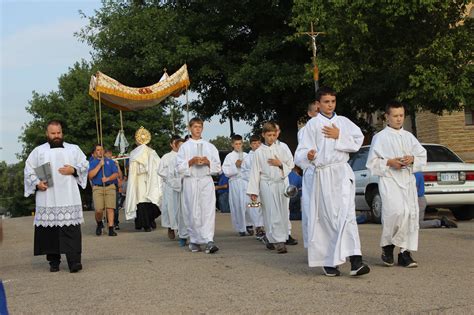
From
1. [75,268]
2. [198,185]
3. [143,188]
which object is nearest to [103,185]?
[143,188]

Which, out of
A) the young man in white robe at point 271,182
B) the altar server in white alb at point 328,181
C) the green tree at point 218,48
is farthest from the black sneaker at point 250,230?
the green tree at point 218,48

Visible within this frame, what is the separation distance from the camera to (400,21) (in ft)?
66.5

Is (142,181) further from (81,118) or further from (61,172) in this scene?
(81,118)

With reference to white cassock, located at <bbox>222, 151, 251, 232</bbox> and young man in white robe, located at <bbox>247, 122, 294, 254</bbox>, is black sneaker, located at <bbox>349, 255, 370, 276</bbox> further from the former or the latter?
white cassock, located at <bbox>222, 151, 251, 232</bbox>

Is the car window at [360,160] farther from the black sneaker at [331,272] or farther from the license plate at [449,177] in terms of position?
the black sneaker at [331,272]

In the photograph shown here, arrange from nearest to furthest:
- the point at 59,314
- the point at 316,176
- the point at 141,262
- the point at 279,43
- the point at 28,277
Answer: the point at 59,314
the point at 316,176
the point at 28,277
the point at 141,262
the point at 279,43

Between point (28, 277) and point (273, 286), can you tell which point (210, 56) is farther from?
point (273, 286)

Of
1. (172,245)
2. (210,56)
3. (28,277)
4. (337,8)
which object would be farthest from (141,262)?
(210,56)

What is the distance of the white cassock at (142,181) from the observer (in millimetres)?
16328

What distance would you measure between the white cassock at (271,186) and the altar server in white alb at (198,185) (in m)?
0.71

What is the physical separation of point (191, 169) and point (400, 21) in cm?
1119

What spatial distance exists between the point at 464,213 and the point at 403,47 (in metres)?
6.65

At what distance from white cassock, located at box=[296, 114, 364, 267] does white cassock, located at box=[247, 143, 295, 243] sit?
2371 mm

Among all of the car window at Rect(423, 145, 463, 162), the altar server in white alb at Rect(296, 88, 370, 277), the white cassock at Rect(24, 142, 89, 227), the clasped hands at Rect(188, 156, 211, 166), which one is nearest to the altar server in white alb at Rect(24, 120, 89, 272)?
the white cassock at Rect(24, 142, 89, 227)
